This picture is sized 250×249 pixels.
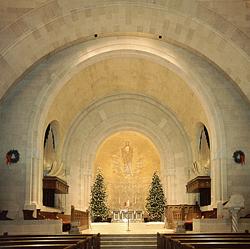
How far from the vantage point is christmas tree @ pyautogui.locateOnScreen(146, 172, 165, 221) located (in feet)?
80.7

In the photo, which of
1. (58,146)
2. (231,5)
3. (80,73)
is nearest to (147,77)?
(80,73)

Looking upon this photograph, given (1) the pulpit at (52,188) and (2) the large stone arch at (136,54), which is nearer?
(2) the large stone arch at (136,54)

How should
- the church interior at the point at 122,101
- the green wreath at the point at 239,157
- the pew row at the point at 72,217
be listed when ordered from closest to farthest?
the church interior at the point at 122,101 → the pew row at the point at 72,217 → the green wreath at the point at 239,157

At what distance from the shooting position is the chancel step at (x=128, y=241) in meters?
14.7

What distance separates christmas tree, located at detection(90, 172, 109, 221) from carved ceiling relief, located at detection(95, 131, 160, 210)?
212cm

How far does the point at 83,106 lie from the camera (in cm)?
2356

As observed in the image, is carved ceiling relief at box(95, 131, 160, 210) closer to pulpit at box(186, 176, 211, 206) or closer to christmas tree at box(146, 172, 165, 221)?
christmas tree at box(146, 172, 165, 221)

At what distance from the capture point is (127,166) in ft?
90.0

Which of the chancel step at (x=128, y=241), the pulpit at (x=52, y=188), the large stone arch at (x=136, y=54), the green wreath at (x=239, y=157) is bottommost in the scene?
the chancel step at (x=128, y=241)

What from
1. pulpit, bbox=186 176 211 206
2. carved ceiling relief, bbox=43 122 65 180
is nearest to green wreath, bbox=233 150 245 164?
pulpit, bbox=186 176 211 206

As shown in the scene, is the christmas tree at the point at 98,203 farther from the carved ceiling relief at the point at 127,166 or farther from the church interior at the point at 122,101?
the carved ceiling relief at the point at 127,166

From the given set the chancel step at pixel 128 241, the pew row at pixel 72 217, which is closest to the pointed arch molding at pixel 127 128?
the pew row at pixel 72 217

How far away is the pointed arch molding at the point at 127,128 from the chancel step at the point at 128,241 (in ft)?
26.5

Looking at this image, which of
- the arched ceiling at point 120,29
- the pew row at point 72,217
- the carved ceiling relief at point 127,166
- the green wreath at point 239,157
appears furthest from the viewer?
the carved ceiling relief at point 127,166
